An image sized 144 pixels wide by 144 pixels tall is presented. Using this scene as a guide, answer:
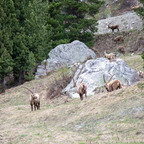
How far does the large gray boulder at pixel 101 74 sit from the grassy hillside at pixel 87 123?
204 inches

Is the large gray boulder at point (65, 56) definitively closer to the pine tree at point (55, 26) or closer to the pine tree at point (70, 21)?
the pine tree at point (55, 26)

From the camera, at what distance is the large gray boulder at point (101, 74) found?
753 inches

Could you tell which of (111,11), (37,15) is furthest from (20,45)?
(111,11)

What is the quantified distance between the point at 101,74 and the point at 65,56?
9683mm

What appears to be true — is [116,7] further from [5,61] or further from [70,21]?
[5,61]

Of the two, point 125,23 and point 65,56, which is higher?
point 125,23

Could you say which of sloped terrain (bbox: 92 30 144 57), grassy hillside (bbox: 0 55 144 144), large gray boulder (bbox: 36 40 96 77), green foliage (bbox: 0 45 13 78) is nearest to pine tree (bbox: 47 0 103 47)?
large gray boulder (bbox: 36 40 96 77)

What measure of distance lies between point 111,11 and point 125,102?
3873 centimetres

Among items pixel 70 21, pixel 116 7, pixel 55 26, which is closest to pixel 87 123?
pixel 55 26

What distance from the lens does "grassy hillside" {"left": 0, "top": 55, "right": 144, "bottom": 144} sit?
352 inches

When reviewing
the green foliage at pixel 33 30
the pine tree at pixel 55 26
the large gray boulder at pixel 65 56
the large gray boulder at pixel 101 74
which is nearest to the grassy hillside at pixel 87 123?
the large gray boulder at pixel 101 74

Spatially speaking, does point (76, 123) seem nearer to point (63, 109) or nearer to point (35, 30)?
point (63, 109)

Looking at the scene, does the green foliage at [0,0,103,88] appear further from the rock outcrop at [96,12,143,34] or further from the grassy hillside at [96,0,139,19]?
the grassy hillside at [96,0,139,19]

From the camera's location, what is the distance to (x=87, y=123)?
36.4 feet
